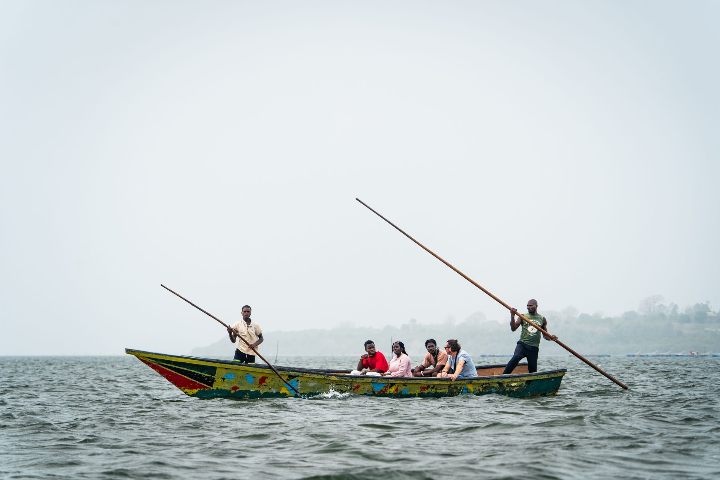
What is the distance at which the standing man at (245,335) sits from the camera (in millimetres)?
17406

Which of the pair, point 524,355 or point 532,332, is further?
point 524,355

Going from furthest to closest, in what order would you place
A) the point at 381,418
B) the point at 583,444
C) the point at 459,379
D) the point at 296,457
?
the point at 459,379 < the point at 381,418 < the point at 583,444 < the point at 296,457

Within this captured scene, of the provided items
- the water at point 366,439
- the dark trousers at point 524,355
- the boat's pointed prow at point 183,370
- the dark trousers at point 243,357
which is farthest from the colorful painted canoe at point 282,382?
the dark trousers at point 243,357

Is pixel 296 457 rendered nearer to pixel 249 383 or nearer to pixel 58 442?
pixel 58 442

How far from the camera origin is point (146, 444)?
34.6 feet

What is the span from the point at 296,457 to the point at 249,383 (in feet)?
23.2

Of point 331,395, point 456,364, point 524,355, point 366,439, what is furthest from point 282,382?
point 524,355

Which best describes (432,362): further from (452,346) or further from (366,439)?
(366,439)

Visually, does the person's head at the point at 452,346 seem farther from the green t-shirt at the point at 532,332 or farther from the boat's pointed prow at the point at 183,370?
the boat's pointed prow at the point at 183,370

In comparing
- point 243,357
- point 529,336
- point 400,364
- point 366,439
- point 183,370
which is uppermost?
point 529,336

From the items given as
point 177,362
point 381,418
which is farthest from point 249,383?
point 381,418

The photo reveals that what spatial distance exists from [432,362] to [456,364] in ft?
4.46

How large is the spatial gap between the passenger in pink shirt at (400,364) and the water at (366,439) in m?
1.20

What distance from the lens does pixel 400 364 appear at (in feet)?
58.8
